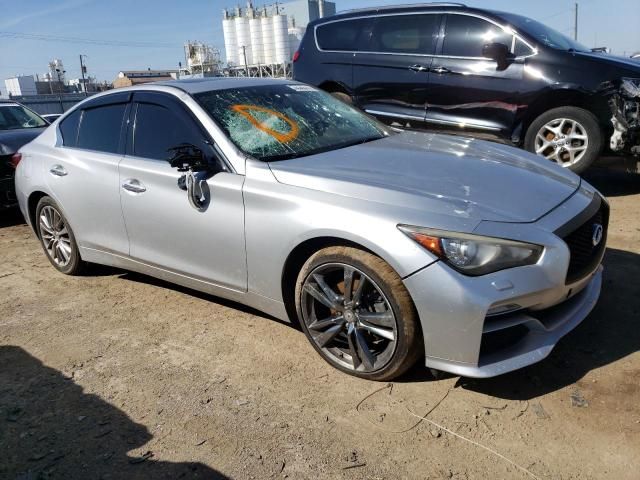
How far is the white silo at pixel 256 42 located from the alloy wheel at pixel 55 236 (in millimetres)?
64099

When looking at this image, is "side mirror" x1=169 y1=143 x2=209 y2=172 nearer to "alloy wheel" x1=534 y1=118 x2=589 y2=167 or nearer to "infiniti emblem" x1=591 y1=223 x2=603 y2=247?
"infiniti emblem" x1=591 y1=223 x2=603 y2=247

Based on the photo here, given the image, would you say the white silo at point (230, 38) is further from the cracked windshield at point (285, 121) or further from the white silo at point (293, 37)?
the cracked windshield at point (285, 121)

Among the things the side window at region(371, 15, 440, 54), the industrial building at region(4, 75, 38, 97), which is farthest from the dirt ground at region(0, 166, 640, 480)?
the industrial building at region(4, 75, 38, 97)

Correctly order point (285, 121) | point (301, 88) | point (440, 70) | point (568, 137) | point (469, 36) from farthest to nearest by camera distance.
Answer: point (440, 70) → point (469, 36) → point (568, 137) → point (301, 88) → point (285, 121)

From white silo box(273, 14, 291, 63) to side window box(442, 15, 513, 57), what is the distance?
60.7 m

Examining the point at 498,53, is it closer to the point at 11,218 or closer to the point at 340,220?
the point at 340,220

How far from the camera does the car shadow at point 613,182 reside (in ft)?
20.0

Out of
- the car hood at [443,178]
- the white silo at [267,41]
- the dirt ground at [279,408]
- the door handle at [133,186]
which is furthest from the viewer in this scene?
the white silo at [267,41]

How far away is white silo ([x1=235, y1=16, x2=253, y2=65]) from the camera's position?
215 feet

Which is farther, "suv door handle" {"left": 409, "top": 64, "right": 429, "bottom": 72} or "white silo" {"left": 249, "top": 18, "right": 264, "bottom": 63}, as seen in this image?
"white silo" {"left": 249, "top": 18, "right": 264, "bottom": 63}

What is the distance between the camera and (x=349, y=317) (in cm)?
287

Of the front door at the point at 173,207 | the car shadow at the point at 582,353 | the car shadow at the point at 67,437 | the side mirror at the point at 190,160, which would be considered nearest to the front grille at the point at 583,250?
the car shadow at the point at 582,353

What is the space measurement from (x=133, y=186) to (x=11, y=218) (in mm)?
4839

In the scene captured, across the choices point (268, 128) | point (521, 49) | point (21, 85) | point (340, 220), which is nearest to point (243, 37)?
point (21, 85)
